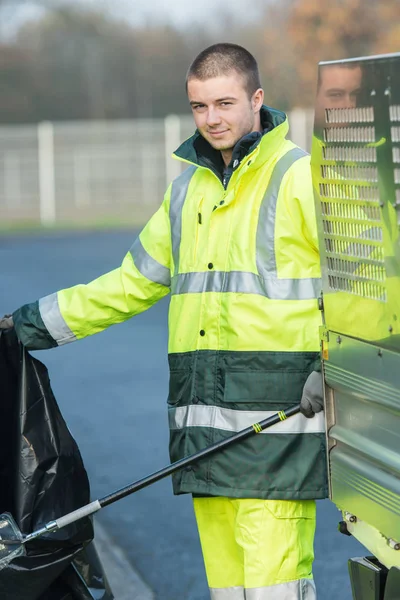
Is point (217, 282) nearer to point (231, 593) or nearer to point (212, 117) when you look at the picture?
point (212, 117)

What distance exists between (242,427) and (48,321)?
0.83 metres

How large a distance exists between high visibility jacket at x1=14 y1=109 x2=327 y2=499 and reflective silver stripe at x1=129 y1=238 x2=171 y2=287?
180mm

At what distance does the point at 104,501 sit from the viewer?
166 inches

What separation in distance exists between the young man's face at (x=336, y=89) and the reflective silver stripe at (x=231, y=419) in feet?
3.99

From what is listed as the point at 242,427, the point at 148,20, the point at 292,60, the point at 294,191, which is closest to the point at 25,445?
the point at 242,427

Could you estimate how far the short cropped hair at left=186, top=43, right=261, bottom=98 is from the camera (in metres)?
4.24

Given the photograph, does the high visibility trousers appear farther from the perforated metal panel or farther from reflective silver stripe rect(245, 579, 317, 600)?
the perforated metal panel

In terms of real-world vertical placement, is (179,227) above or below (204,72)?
below

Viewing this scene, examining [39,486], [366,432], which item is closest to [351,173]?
[366,432]

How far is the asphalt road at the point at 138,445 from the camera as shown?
5.72 m

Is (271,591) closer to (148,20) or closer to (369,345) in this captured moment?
(369,345)

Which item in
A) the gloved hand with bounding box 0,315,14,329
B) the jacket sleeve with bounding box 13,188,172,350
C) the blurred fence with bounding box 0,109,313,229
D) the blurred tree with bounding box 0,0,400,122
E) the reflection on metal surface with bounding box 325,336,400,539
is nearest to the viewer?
the reflection on metal surface with bounding box 325,336,400,539

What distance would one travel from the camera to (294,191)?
4.07 m

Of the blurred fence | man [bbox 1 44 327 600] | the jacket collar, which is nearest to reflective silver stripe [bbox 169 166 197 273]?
man [bbox 1 44 327 600]
